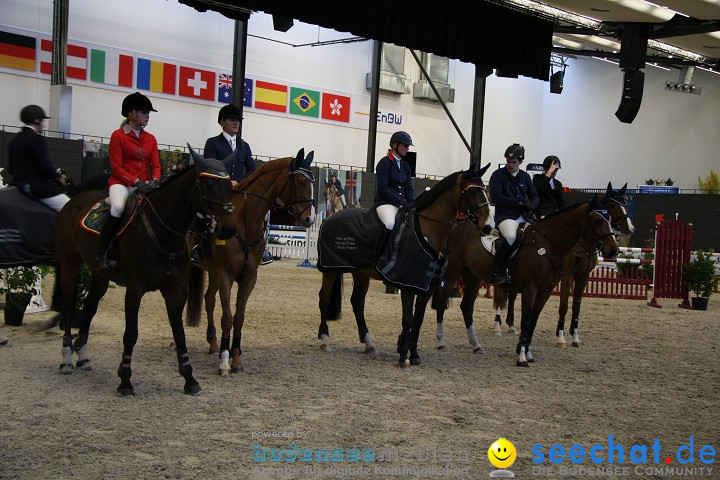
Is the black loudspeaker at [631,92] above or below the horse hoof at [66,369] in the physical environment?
above

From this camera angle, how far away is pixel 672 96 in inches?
981

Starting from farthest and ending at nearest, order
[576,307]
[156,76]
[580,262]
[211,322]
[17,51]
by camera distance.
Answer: [156,76]
[17,51]
[576,307]
[580,262]
[211,322]

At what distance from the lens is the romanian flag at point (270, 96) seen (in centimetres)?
1956

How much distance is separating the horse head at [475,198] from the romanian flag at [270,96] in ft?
46.8

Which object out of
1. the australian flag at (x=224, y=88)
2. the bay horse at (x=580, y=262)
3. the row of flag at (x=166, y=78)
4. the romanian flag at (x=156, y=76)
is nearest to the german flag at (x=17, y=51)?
the row of flag at (x=166, y=78)

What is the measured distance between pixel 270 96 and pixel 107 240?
15433 mm

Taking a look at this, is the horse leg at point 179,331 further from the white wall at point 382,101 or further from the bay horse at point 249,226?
the white wall at point 382,101

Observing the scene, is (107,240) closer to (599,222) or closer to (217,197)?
(217,197)

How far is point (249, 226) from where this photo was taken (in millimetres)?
5684

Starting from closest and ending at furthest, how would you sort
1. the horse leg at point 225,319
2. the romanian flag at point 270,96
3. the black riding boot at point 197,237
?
the black riding boot at point 197,237 < the horse leg at point 225,319 < the romanian flag at point 270,96

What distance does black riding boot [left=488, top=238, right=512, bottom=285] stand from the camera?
6.80 m

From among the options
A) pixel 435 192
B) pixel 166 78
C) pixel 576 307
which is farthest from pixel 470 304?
pixel 166 78

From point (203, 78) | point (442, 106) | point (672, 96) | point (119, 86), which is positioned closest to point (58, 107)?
point (119, 86)

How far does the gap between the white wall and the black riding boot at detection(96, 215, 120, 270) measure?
1216 cm
